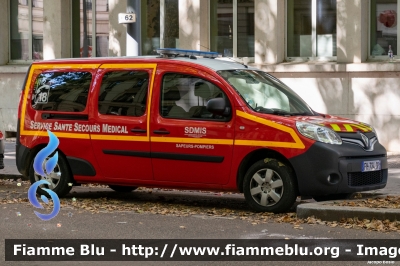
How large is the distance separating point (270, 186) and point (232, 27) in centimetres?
1077

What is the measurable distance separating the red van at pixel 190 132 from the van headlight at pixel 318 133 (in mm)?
11

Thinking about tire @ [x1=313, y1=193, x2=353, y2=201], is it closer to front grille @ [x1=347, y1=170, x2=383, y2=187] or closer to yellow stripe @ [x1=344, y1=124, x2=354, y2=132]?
front grille @ [x1=347, y1=170, x2=383, y2=187]

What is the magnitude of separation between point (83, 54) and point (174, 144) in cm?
1262

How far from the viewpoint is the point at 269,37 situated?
66.1ft

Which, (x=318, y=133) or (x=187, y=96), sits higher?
(x=187, y=96)

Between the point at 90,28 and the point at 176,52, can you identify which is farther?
the point at 90,28

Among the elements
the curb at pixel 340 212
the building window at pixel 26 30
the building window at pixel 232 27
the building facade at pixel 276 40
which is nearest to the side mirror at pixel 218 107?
the curb at pixel 340 212

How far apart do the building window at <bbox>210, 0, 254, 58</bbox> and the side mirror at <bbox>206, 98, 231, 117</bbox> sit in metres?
9.92

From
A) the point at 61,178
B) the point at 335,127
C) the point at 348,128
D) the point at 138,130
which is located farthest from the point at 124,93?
the point at 348,128

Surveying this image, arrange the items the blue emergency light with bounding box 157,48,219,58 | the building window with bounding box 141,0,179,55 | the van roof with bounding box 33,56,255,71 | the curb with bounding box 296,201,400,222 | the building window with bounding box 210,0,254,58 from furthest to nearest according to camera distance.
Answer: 1. the building window with bounding box 141,0,179,55
2. the building window with bounding box 210,0,254,58
3. the blue emergency light with bounding box 157,48,219,58
4. the van roof with bounding box 33,56,255,71
5. the curb with bounding box 296,201,400,222

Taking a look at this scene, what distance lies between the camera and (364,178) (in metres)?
10.9

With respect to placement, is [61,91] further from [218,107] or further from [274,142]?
[274,142]

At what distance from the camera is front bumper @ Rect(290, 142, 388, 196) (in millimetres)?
10484

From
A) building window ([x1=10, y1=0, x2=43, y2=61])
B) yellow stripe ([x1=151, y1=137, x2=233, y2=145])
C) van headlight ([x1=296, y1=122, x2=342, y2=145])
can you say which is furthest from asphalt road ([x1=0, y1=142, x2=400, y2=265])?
building window ([x1=10, y1=0, x2=43, y2=61])
